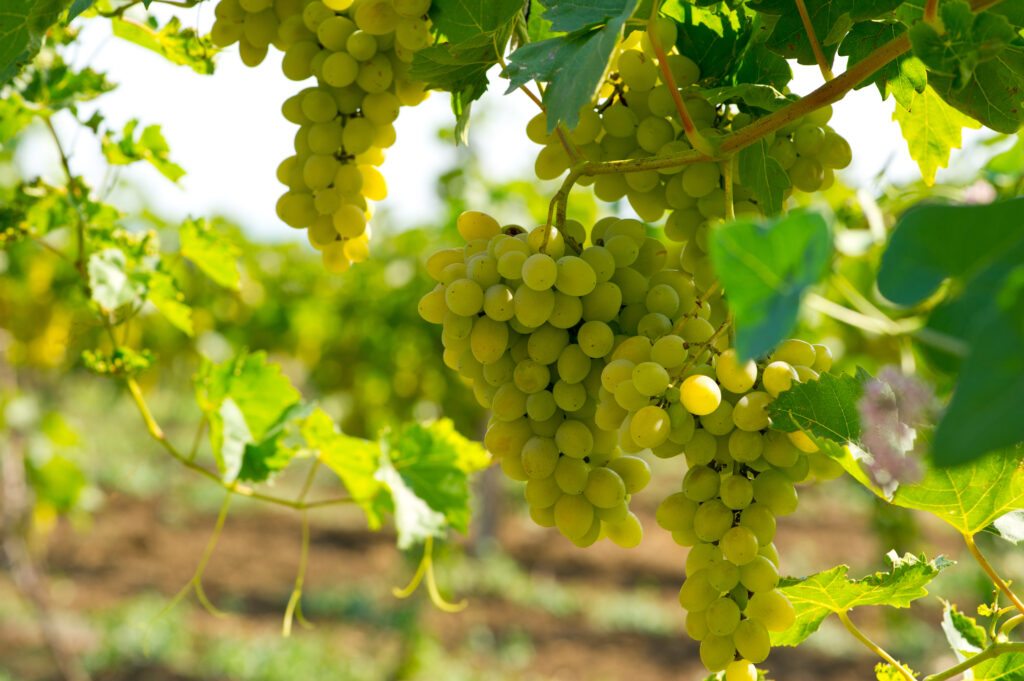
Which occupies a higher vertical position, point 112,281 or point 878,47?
point 878,47

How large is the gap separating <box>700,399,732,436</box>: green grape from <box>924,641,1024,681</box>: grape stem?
0.82 feet

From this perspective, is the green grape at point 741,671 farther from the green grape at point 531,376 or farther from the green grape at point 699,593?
the green grape at point 531,376

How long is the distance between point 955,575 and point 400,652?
510 centimetres

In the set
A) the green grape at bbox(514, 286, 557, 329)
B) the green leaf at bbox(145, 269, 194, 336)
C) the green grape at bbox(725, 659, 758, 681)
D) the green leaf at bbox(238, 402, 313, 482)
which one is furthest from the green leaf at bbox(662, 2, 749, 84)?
the green leaf at bbox(145, 269, 194, 336)

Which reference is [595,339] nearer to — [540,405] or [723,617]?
[540,405]

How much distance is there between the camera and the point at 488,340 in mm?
618

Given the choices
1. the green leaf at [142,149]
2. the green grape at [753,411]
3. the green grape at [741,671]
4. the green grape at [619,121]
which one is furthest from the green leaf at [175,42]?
the green grape at [741,671]

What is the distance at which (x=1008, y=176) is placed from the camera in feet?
5.37

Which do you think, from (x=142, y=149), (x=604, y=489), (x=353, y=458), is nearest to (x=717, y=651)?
(x=604, y=489)

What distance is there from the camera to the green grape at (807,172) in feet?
2.27

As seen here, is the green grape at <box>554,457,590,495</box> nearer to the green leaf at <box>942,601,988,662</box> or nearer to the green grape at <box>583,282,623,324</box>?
the green grape at <box>583,282,623,324</box>

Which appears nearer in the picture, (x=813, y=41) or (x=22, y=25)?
(x=813, y=41)

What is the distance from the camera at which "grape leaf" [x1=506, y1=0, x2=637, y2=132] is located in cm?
50

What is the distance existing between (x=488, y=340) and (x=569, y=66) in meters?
0.20
